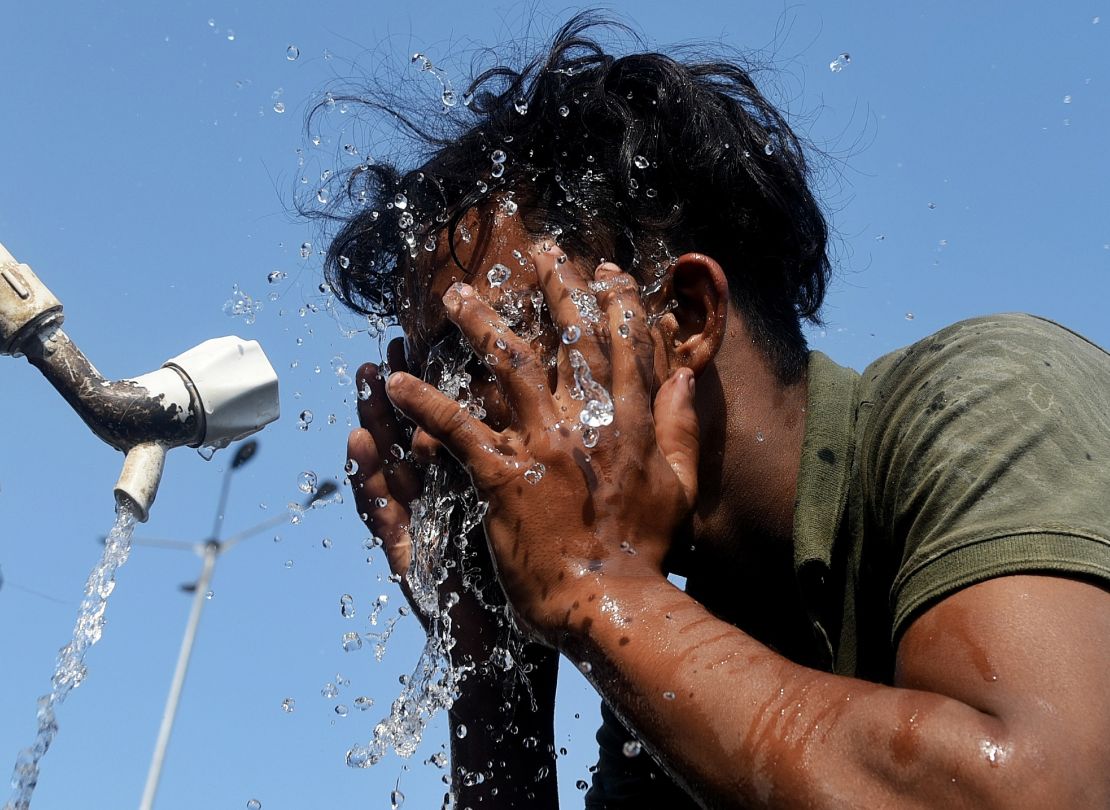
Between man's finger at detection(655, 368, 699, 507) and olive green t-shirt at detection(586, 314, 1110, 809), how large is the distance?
36 cm

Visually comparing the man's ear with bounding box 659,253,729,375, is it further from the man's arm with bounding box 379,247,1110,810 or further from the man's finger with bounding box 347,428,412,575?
the man's finger with bounding box 347,428,412,575

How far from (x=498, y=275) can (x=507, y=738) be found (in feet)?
4.64

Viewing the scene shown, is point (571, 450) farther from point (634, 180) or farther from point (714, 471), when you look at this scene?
point (634, 180)

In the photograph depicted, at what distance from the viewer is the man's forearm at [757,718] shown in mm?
1856

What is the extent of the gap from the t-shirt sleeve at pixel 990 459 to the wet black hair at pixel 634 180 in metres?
0.67

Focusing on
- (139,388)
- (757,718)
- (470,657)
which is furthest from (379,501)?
(757,718)

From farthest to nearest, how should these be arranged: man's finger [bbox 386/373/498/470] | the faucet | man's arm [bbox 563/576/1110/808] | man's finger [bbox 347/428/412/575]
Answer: man's finger [bbox 347/428/412/575], the faucet, man's finger [bbox 386/373/498/470], man's arm [bbox 563/576/1110/808]

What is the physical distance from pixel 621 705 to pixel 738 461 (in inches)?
38.6

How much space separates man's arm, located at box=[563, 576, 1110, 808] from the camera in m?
1.81

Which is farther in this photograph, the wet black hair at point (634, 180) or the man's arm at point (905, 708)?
the wet black hair at point (634, 180)

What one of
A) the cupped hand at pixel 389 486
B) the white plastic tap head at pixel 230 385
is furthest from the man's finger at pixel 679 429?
the white plastic tap head at pixel 230 385

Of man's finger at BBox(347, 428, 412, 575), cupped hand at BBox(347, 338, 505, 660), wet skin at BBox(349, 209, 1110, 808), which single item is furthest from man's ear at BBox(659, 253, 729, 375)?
man's finger at BBox(347, 428, 412, 575)

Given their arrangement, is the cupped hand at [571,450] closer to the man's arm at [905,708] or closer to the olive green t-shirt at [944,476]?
the man's arm at [905,708]

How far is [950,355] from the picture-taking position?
2.55 meters
